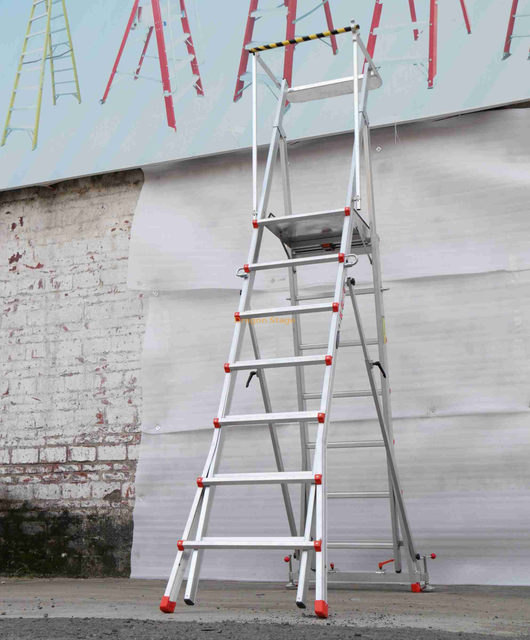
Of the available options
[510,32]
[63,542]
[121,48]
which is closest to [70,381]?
[63,542]

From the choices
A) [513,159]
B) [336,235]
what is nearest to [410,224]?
[513,159]

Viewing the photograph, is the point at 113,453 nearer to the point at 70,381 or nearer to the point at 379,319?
the point at 70,381

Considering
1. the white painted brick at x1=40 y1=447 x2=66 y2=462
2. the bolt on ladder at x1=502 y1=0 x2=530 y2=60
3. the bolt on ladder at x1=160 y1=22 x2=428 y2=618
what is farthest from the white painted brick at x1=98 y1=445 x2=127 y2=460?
the bolt on ladder at x1=502 y1=0 x2=530 y2=60

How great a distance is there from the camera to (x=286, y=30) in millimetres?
3414

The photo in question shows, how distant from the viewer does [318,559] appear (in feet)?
5.58

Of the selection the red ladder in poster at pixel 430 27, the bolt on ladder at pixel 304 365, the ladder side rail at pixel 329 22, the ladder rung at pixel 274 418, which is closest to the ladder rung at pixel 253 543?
the bolt on ladder at pixel 304 365

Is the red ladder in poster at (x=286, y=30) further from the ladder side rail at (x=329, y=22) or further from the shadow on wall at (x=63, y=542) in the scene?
the shadow on wall at (x=63, y=542)

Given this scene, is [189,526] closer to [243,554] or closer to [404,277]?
[243,554]

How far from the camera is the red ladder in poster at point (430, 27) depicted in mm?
3119

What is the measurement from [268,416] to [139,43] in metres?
2.58

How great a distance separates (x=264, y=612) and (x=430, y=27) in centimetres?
256

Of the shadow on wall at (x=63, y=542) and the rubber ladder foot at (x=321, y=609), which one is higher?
the shadow on wall at (x=63, y=542)

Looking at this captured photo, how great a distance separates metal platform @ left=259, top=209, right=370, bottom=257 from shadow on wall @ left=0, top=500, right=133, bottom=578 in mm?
1671

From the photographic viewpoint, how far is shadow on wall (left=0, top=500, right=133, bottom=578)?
346 centimetres
